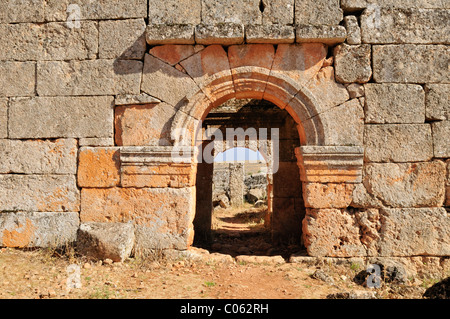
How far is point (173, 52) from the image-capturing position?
4.51 metres

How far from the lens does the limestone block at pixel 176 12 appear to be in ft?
14.7

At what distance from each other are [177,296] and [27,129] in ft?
10.5

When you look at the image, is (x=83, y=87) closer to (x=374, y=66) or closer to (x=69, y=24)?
(x=69, y=24)

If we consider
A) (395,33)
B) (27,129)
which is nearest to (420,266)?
(395,33)

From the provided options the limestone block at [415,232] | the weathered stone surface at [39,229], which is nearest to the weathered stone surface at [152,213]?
the weathered stone surface at [39,229]

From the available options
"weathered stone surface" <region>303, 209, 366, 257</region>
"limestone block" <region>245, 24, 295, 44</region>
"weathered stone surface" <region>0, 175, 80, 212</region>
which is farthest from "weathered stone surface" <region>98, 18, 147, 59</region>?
"weathered stone surface" <region>303, 209, 366, 257</region>

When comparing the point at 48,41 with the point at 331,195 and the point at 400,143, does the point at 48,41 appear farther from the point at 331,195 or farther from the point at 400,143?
the point at 400,143

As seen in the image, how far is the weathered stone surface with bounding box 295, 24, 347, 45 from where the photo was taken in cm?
430

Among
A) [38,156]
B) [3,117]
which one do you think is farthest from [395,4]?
[3,117]

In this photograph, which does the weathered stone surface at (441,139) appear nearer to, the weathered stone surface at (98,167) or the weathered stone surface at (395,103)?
the weathered stone surface at (395,103)

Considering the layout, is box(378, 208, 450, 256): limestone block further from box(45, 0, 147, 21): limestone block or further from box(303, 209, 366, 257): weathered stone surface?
box(45, 0, 147, 21): limestone block

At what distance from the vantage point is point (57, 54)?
4.62 metres

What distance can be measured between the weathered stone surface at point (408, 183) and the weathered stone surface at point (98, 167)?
11.4 ft

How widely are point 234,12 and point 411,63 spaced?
98.9 inches
